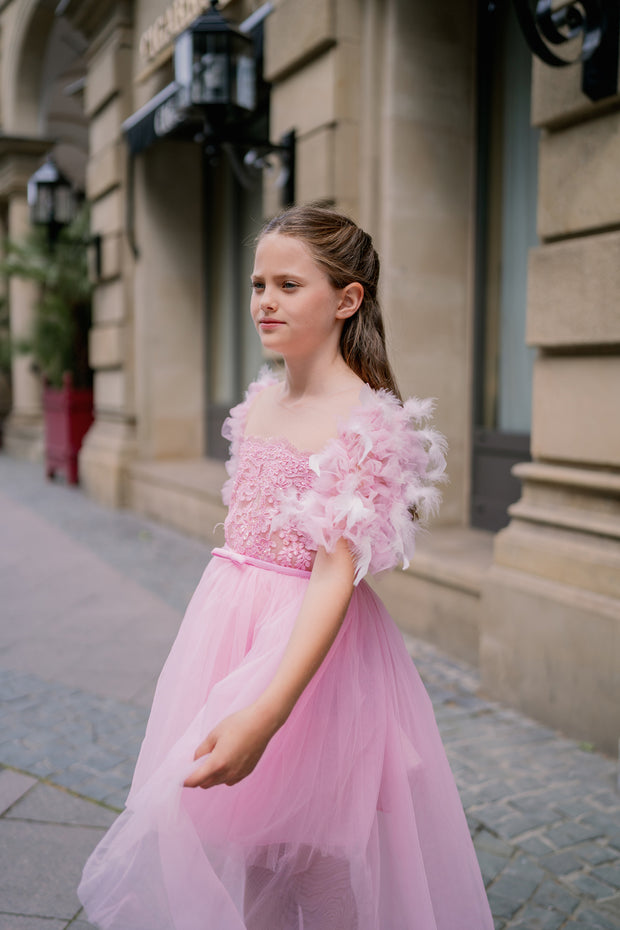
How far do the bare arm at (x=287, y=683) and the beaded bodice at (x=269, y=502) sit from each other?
4.8 inches

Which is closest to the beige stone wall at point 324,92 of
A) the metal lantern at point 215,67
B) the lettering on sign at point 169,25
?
the metal lantern at point 215,67

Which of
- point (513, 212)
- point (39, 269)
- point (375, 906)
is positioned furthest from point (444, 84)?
point (39, 269)

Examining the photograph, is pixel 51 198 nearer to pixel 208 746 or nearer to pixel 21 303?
pixel 21 303

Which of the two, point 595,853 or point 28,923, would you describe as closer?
point 28,923

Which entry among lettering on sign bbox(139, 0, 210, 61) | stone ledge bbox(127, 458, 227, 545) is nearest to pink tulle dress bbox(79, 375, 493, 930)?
stone ledge bbox(127, 458, 227, 545)

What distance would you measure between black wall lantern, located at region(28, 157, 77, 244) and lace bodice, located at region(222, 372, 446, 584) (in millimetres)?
9374

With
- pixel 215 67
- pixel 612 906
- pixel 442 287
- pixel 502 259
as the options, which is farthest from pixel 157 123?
pixel 612 906

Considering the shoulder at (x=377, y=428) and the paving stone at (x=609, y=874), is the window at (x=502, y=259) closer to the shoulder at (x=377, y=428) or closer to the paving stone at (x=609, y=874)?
the paving stone at (x=609, y=874)

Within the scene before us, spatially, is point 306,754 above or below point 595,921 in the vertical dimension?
above

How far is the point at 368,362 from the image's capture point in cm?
176

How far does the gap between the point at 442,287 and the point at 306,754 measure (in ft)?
13.0

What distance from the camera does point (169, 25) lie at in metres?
7.22

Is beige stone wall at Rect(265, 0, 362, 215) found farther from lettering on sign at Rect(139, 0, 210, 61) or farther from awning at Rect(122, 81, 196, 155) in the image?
lettering on sign at Rect(139, 0, 210, 61)

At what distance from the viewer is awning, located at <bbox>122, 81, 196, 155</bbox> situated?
268 inches
